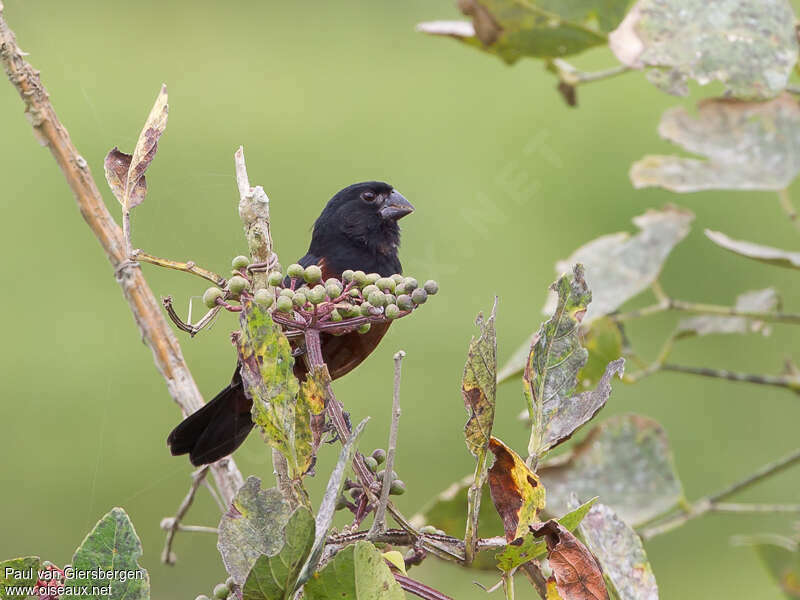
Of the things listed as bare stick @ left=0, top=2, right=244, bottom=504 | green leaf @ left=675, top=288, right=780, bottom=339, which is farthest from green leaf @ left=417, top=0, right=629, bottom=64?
bare stick @ left=0, top=2, right=244, bottom=504

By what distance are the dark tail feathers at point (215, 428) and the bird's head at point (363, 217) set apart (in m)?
0.36

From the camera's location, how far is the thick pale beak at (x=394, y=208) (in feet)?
6.86

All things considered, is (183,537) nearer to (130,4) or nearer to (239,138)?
(239,138)

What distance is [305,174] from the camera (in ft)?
18.3

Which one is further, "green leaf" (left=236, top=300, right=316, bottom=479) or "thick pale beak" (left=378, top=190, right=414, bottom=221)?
"thick pale beak" (left=378, top=190, right=414, bottom=221)

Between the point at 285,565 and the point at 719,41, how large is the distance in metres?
1.13

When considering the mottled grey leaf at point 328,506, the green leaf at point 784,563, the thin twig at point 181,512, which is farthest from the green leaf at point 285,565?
the green leaf at point 784,563

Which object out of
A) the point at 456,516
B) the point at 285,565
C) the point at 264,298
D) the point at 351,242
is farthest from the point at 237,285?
the point at 351,242

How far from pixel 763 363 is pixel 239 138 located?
115 inches

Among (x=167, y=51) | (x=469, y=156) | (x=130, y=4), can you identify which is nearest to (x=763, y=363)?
(x=469, y=156)

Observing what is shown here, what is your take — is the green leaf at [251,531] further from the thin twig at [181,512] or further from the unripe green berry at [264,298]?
the thin twig at [181,512]

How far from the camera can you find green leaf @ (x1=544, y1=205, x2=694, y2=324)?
69.6 inches

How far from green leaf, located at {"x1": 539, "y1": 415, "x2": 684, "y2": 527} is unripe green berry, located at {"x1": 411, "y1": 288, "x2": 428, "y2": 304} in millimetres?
801

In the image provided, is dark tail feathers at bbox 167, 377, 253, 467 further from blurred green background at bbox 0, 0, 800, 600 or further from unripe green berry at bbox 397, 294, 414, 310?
blurred green background at bbox 0, 0, 800, 600
